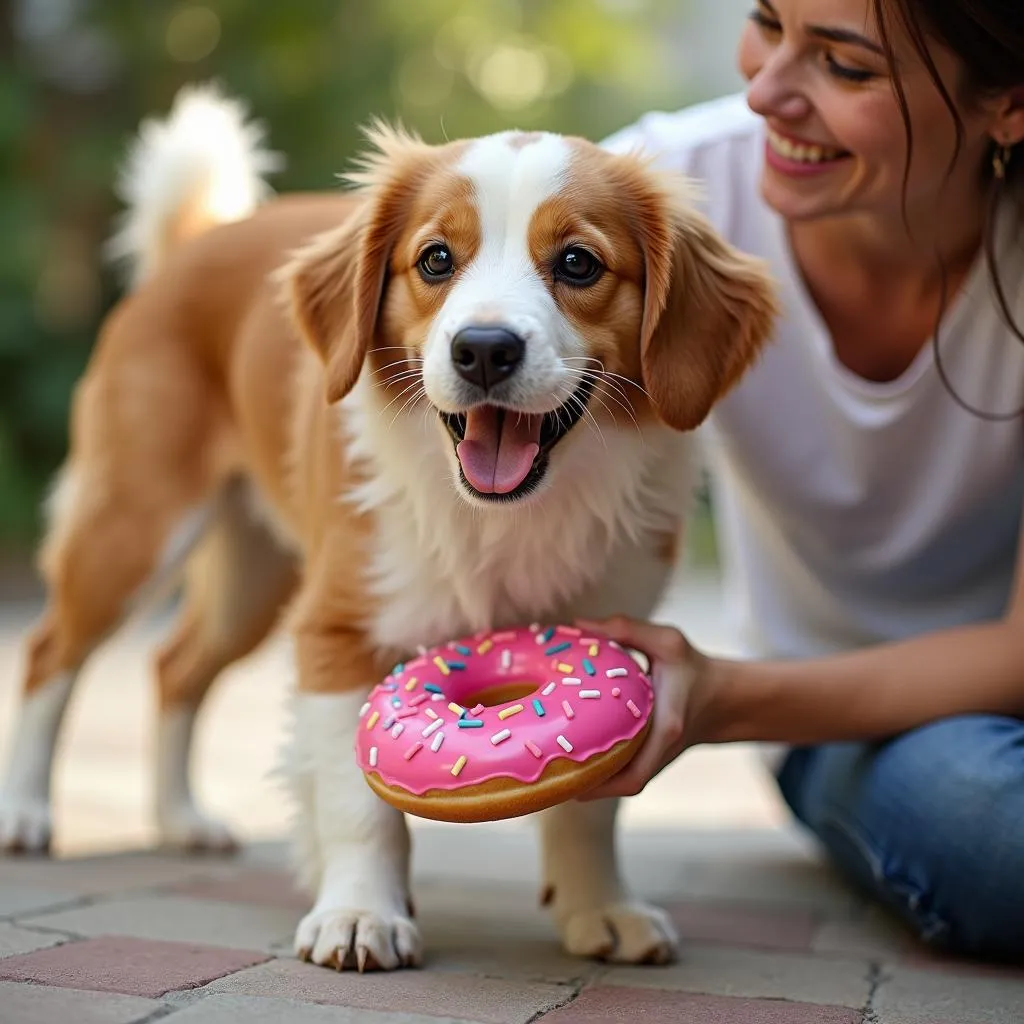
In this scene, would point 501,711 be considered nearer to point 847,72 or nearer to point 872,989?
point 872,989

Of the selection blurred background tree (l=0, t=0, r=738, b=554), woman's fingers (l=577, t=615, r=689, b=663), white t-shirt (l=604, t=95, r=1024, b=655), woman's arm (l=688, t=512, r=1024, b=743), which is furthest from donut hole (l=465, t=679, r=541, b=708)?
blurred background tree (l=0, t=0, r=738, b=554)

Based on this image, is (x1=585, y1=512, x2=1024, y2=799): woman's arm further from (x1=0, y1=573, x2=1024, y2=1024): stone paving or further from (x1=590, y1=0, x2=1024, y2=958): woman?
→ (x1=0, y1=573, x2=1024, y2=1024): stone paving

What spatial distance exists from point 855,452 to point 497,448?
34.7 inches

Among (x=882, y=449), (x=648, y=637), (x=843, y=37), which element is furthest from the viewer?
Result: (x=882, y=449)

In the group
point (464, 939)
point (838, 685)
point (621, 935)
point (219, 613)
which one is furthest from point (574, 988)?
point (219, 613)

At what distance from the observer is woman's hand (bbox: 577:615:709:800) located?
Answer: 206 cm

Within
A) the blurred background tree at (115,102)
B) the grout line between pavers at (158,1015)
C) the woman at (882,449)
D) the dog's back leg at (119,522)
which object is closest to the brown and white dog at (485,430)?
the woman at (882,449)

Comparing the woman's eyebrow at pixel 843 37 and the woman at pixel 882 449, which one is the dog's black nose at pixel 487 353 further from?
the woman's eyebrow at pixel 843 37

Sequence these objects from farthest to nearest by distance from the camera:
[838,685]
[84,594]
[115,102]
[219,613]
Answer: [115,102] → [219,613] → [84,594] → [838,685]

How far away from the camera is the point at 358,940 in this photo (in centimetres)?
203

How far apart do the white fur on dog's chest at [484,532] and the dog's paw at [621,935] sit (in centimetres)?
48

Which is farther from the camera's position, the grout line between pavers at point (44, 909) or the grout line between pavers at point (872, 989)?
the grout line between pavers at point (44, 909)

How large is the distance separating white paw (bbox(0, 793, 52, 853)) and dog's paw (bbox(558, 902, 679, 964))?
4.23 feet

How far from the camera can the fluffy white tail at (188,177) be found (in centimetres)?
348
